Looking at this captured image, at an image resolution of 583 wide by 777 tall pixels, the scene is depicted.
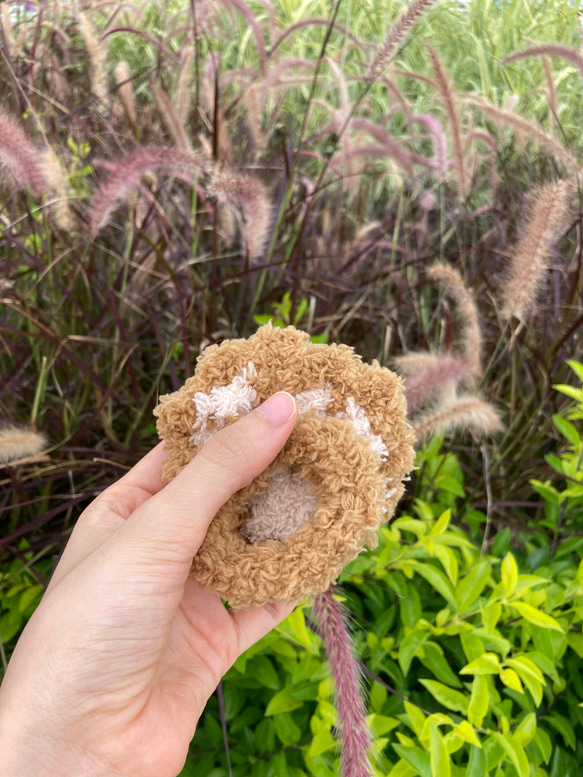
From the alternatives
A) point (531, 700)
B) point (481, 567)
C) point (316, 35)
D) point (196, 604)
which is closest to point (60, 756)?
point (196, 604)

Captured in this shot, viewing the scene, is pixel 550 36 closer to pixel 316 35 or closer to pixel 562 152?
pixel 316 35

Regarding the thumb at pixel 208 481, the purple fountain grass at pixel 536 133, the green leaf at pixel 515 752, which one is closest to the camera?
the thumb at pixel 208 481

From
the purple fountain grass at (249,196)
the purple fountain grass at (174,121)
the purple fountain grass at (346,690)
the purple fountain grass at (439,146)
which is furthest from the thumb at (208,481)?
the purple fountain grass at (439,146)

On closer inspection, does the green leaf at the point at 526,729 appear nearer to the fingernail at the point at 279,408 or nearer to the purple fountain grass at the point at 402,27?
the fingernail at the point at 279,408

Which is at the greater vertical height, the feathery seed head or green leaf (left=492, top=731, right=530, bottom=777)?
the feathery seed head

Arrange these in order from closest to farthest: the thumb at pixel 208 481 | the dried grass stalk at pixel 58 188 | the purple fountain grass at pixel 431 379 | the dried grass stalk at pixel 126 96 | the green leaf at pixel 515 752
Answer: the thumb at pixel 208 481
the green leaf at pixel 515 752
the purple fountain grass at pixel 431 379
the dried grass stalk at pixel 58 188
the dried grass stalk at pixel 126 96

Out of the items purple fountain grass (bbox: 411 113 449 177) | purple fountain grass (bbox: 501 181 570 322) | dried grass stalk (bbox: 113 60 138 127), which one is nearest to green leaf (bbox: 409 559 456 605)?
purple fountain grass (bbox: 501 181 570 322)

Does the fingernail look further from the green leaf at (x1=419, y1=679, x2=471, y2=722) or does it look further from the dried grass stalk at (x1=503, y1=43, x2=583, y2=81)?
the dried grass stalk at (x1=503, y1=43, x2=583, y2=81)
